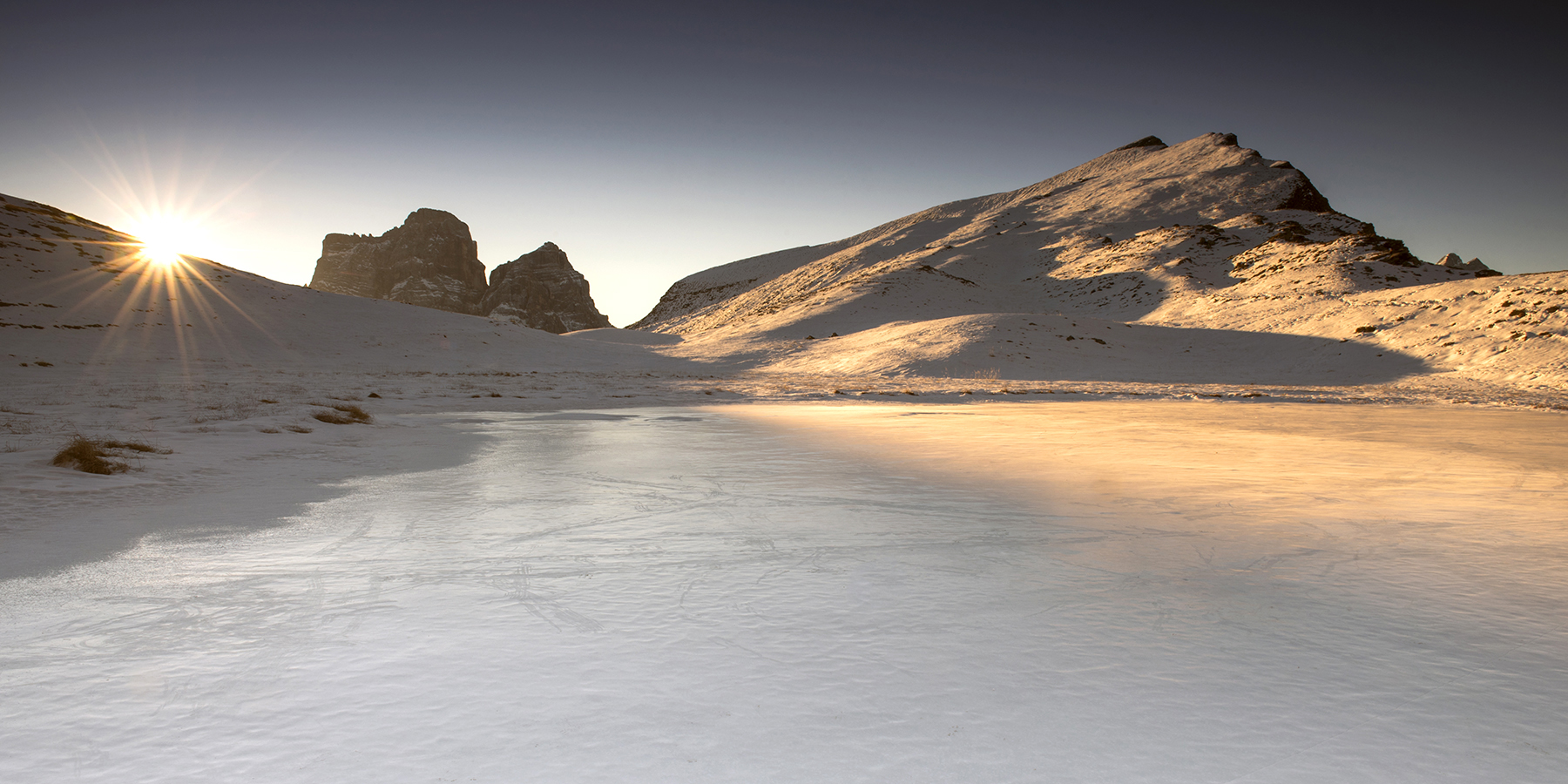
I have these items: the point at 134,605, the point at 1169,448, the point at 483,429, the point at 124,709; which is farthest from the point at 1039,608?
the point at 483,429

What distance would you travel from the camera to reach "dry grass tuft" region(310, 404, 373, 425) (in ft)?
34.6

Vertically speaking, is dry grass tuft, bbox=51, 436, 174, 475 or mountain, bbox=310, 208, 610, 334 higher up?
mountain, bbox=310, 208, 610, 334

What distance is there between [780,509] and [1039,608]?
2.49 metres

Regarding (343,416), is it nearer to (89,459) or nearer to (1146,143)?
(89,459)

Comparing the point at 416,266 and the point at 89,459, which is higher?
the point at 416,266

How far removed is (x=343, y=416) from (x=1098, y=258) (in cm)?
6923

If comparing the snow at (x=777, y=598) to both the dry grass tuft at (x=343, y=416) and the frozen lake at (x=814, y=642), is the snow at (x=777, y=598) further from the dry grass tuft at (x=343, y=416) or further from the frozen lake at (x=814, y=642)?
the dry grass tuft at (x=343, y=416)

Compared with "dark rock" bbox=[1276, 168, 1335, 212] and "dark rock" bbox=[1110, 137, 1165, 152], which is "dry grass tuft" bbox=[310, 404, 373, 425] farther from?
"dark rock" bbox=[1110, 137, 1165, 152]

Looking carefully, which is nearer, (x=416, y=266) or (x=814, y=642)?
(x=814, y=642)

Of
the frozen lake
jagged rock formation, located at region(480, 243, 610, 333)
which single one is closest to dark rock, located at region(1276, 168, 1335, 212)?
the frozen lake

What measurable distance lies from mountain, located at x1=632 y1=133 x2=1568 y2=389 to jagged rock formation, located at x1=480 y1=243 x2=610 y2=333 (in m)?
33.0

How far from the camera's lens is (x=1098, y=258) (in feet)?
224

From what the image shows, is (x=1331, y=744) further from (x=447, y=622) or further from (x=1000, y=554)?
(x=447, y=622)

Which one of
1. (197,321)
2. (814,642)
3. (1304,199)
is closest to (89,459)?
(814,642)
